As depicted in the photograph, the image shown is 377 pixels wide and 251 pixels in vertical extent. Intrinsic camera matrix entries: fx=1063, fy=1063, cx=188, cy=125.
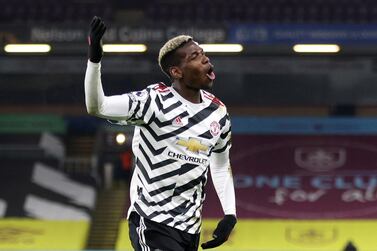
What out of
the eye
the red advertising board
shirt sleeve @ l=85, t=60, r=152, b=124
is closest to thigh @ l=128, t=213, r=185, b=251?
shirt sleeve @ l=85, t=60, r=152, b=124

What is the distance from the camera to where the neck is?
4.95 m

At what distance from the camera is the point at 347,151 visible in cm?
1770

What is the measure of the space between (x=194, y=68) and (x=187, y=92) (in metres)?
0.13

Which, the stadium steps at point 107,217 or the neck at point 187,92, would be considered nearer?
the neck at point 187,92

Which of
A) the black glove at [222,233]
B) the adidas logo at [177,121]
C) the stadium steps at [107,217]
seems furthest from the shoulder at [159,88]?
the stadium steps at [107,217]

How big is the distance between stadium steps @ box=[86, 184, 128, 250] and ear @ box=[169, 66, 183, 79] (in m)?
11.7

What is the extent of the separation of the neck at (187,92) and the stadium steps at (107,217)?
→ 11.7 metres

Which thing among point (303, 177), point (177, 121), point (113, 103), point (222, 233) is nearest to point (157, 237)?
point (222, 233)

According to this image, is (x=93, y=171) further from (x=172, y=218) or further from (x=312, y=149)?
(x=172, y=218)

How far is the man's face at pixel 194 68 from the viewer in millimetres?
4887

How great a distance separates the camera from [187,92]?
495 cm

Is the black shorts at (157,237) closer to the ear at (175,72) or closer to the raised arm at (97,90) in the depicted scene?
the raised arm at (97,90)

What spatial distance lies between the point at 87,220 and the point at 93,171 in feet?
3.66

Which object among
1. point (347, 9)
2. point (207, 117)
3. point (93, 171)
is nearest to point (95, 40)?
point (207, 117)
